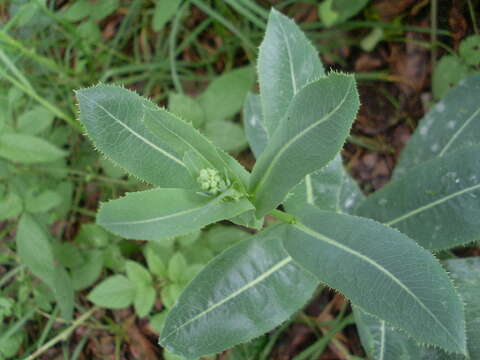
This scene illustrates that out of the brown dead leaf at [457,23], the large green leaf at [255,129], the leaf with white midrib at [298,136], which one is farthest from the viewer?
the brown dead leaf at [457,23]

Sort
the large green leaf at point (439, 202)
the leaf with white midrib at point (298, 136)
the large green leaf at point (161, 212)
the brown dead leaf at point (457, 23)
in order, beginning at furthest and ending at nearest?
the brown dead leaf at point (457, 23) → the large green leaf at point (439, 202) → the large green leaf at point (161, 212) → the leaf with white midrib at point (298, 136)

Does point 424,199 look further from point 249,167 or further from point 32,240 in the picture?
point 32,240

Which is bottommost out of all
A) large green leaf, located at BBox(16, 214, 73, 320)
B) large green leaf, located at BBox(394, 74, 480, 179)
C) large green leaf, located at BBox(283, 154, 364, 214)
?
large green leaf, located at BBox(16, 214, 73, 320)

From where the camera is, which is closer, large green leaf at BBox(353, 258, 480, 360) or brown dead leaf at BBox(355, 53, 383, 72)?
large green leaf at BBox(353, 258, 480, 360)

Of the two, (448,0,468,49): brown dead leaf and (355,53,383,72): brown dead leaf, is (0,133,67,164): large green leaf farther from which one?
(448,0,468,49): brown dead leaf

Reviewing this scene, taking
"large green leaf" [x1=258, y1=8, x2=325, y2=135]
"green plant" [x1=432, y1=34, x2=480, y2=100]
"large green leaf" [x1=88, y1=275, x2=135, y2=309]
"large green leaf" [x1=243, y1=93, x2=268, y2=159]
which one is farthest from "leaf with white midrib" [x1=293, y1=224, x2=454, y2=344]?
"green plant" [x1=432, y1=34, x2=480, y2=100]

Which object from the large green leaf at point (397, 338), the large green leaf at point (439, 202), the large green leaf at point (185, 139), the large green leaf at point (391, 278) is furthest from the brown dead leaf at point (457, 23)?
the large green leaf at point (185, 139)

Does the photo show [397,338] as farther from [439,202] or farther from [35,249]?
[35,249]

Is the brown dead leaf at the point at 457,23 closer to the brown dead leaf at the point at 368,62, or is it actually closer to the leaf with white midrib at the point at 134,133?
the brown dead leaf at the point at 368,62

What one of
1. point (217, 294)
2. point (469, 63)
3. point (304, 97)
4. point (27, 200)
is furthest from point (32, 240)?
point (469, 63)
